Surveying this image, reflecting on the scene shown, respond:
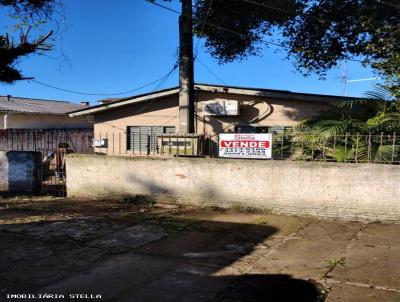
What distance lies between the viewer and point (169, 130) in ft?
48.0

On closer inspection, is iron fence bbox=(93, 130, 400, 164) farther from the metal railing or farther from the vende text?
the vende text

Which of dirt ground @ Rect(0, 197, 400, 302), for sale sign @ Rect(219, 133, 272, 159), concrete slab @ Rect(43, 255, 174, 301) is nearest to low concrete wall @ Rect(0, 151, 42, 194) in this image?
dirt ground @ Rect(0, 197, 400, 302)

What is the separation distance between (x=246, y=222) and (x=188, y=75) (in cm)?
484

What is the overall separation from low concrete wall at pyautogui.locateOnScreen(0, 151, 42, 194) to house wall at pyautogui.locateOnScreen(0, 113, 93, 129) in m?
9.32

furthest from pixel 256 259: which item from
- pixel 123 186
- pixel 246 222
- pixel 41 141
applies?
pixel 41 141

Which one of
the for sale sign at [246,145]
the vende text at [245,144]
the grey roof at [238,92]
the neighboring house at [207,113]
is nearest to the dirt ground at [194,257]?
the for sale sign at [246,145]

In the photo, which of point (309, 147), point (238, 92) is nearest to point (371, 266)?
point (309, 147)

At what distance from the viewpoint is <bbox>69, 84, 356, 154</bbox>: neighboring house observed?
506 inches

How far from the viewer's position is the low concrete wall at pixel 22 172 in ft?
38.5

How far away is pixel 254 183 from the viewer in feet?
29.0

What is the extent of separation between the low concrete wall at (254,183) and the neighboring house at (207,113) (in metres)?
1.76

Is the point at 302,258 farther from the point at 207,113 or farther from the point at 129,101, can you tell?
the point at 129,101

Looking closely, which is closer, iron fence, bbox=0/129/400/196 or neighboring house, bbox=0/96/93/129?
iron fence, bbox=0/129/400/196

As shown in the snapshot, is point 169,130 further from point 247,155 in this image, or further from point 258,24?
point 247,155
